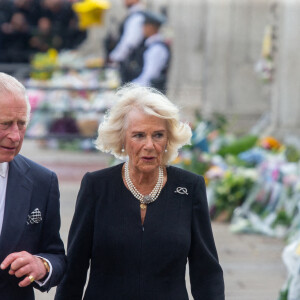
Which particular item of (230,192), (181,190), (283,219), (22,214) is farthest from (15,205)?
(230,192)

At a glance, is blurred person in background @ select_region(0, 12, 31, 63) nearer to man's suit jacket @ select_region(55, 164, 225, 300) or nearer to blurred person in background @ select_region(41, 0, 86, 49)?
blurred person in background @ select_region(41, 0, 86, 49)

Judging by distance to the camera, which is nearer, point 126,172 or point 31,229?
point 31,229

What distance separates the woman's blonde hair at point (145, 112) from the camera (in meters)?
3.90

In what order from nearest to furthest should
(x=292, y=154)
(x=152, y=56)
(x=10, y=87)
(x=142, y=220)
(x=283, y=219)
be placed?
(x=10, y=87)
(x=142, y=220)
(x=283, y=219)
(x=292, y=154)
(x=152, y=56)

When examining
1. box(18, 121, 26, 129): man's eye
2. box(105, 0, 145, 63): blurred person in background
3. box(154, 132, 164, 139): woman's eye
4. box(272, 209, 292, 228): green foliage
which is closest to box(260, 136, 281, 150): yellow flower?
box(272, 209, 292, 228): green foliage

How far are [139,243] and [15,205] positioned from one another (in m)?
0.52

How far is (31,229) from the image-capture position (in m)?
3.73

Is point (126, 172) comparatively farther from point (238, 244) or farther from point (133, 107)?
point (238, 244)

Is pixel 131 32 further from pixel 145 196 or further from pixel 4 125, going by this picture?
pixel 4 125

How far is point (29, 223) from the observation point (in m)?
3.72

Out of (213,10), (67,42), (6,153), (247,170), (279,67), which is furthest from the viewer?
(67,42)

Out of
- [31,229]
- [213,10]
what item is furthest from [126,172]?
[213,10]

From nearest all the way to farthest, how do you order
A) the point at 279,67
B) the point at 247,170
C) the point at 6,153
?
the point at 6,153
the point at 247,170
the point at 279,67

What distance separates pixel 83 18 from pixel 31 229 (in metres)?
13.4
